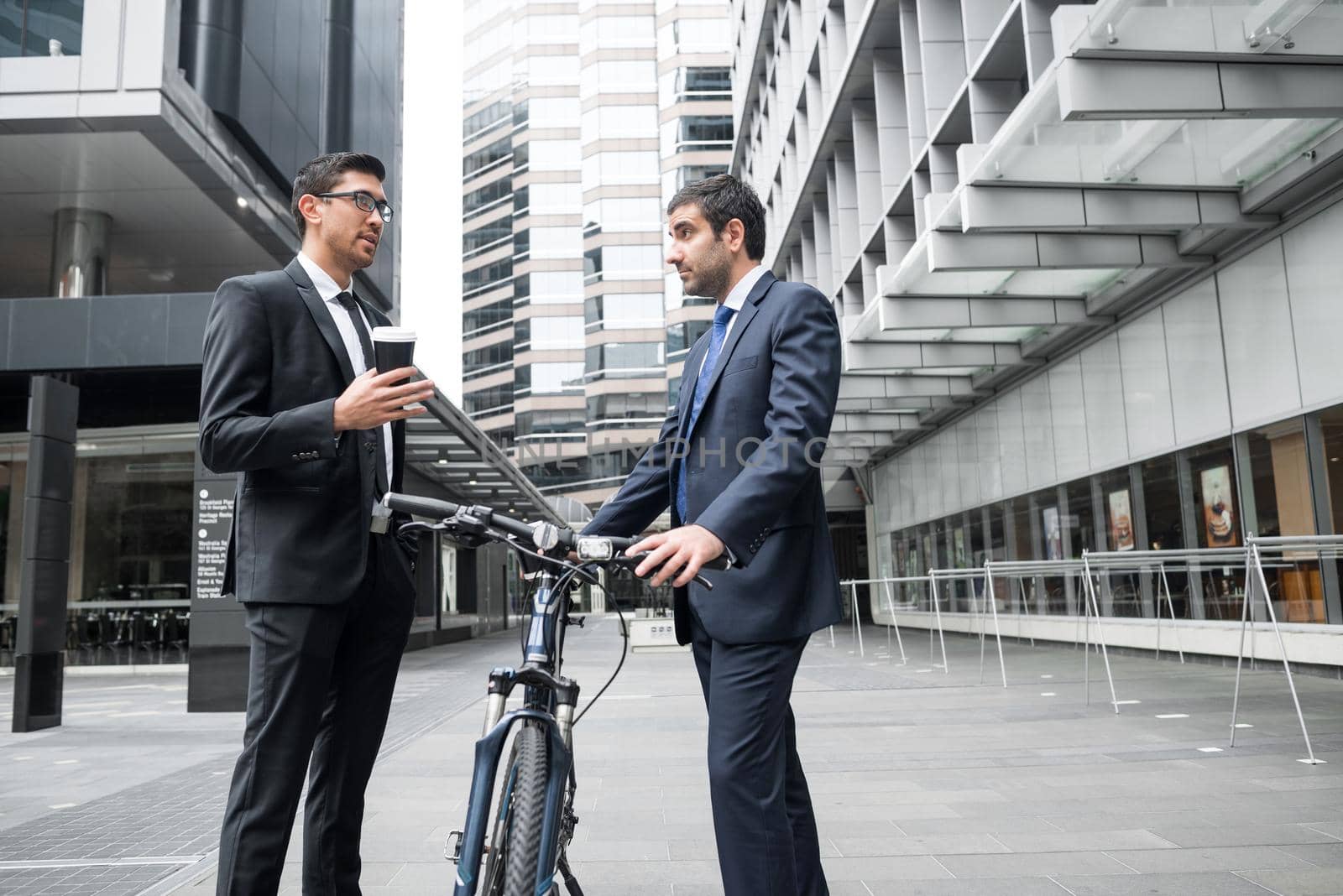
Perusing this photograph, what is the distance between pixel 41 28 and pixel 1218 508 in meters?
17.9

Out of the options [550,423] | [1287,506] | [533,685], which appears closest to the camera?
[533,685]

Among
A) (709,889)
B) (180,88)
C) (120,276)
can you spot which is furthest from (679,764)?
(120,276)

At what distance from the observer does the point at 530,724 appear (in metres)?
2.34

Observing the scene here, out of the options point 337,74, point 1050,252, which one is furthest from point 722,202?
point 337,74

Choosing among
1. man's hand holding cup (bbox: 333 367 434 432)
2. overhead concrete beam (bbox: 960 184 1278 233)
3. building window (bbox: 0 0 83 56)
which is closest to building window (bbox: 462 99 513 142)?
building window (bbox: 0 0 83 56)

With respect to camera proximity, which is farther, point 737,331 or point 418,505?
point 737,331

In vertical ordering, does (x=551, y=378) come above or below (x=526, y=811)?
above

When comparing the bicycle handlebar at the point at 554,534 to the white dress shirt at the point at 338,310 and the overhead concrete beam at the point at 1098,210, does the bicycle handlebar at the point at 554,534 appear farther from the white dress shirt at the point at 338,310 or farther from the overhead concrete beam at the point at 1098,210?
the overhead concrete beam at the point at 1098,210

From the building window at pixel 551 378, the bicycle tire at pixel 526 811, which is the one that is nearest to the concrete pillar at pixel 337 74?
the bicycle tire at pixel 526 811

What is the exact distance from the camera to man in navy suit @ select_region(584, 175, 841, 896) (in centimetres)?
231

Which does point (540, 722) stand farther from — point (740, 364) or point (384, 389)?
point (740, 364)

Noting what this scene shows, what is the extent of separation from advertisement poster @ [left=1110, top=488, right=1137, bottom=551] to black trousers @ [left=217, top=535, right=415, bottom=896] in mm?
14210

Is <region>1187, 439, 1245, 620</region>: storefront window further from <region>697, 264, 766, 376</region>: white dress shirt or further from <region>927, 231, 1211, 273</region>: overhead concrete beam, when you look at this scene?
<region>697, 264, 766, 376</region>: white dress shirt

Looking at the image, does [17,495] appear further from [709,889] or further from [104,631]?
[709,889]
